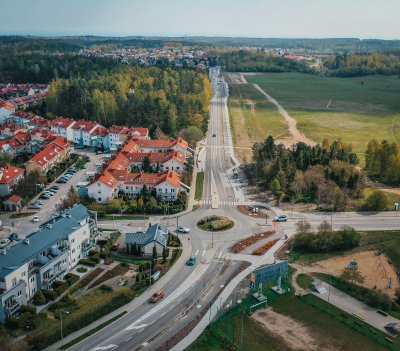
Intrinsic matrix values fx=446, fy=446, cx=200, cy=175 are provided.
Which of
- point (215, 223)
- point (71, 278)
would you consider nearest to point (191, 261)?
point (215, 223)

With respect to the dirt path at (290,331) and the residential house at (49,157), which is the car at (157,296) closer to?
the dirt path at (290,331)

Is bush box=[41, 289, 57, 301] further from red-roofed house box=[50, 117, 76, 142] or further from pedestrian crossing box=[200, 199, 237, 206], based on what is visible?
red-roofed house box=[50, 117, 76, 142]

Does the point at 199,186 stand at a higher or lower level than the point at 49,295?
higher

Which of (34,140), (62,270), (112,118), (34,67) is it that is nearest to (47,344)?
(62,270)

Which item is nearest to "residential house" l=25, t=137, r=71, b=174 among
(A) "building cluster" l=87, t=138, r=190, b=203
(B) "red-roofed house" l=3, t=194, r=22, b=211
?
(B) "red-roofed house" l=3, t=194, r=22, b=211

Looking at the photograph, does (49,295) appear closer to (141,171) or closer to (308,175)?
(141,171)
